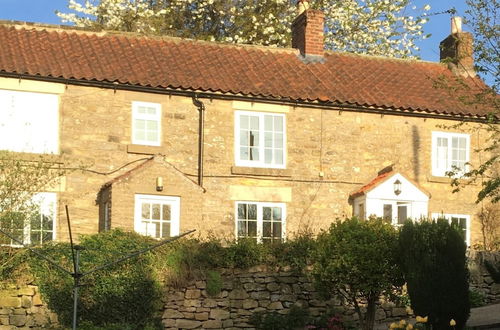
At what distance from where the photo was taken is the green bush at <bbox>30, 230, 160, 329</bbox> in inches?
768

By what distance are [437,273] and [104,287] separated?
7.41 m

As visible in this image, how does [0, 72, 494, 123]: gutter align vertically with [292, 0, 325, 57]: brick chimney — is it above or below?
below

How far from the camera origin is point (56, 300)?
19516mm

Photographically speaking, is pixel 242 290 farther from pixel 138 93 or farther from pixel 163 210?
pixel 138 93

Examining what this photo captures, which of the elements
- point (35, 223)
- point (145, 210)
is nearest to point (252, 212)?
point (145, 210)

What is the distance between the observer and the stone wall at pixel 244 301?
65.6ft

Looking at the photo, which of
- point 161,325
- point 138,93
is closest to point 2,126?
point 138,93

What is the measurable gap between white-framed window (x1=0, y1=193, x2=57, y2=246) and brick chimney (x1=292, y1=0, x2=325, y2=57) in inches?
388

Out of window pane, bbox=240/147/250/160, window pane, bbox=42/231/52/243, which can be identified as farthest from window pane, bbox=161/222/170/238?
window pane, bbox=240/147/250/160

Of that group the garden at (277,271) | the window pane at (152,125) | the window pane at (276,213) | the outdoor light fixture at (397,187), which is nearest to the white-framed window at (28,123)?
the window pane at (152,125)

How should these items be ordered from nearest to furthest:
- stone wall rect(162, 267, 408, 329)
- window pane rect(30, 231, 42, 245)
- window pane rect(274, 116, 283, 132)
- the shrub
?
1. the shrub
2. stone wall rect(162, 267, 408, 329)
3. window pane rect(30, 231, 42, 245)
4. window pane rect(274, 116, 283, 132)

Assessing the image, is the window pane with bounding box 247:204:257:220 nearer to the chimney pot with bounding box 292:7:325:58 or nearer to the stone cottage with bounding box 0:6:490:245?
the stone cottage with bounding box 0:6:490:245

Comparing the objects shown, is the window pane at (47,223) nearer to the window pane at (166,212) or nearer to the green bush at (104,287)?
the green bush at (104,287)

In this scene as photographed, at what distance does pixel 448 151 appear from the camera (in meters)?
26.3
